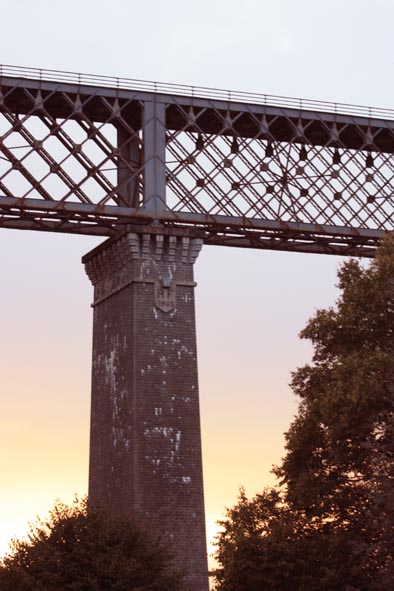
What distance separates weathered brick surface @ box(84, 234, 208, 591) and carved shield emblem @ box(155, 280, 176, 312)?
12cm

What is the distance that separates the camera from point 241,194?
62250 millimetres

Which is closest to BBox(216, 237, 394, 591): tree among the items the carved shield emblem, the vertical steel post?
the carved shield emblem

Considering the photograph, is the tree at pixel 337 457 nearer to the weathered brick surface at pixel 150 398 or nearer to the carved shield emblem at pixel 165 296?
the weathered brick surface at pixel 150 398

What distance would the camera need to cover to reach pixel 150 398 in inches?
2264

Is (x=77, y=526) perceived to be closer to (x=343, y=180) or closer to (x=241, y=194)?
(x=241, y=194)

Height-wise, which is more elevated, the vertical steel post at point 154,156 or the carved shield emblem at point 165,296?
the vertical steel post at point 154,156

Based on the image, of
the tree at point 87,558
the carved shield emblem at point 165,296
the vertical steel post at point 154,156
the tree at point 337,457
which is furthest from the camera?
the vertical steel post at point 154,156

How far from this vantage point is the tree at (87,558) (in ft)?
161

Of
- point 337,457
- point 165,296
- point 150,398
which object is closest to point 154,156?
point 165,296

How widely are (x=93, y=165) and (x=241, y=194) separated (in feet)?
21.3

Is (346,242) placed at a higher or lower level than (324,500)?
higher

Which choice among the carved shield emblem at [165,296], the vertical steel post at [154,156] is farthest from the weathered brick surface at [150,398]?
the vertical steel post at [154,156]

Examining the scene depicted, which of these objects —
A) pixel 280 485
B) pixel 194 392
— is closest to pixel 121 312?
pixel 194 392

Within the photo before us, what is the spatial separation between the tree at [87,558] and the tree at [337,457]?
6.44m
